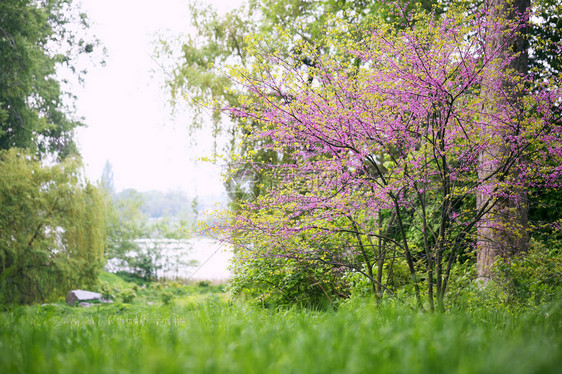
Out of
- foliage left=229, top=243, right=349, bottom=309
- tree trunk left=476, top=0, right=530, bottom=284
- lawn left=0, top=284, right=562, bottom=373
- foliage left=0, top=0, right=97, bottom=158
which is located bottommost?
foliage left=229, top=243, right=349, bottom=309

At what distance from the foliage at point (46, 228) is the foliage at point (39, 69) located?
2565 millimetres

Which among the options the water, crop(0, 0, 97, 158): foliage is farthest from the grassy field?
the water

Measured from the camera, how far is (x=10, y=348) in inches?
71.1

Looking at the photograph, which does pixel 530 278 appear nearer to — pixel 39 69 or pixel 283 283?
pixel 283 283

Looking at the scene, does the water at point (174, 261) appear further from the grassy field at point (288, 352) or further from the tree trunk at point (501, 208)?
the grassy field at point (288, 352)

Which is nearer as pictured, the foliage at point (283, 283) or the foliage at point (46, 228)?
the foliage at point (283, 283)

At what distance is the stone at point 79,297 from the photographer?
38.3ft

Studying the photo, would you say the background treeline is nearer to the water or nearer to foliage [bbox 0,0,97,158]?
foliage [bbox 0,0,97,158]

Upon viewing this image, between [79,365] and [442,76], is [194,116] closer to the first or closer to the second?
[442,76]

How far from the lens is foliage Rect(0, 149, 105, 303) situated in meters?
11.7

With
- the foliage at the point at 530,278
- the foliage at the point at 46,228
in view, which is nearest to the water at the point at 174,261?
the foliage at the point at 46,228

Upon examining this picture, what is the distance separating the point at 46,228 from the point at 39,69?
668cm

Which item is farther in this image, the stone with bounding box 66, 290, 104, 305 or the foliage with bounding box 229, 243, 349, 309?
the stone with bounding box 66, 290, 104, 305

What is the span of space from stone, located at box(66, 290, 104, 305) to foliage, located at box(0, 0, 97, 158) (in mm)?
6181
